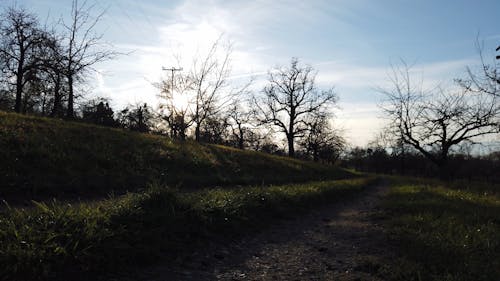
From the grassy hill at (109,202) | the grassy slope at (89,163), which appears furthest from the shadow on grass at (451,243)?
the grassy slope at (89,163)

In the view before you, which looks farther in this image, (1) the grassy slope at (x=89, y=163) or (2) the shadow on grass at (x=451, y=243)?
(1) the grassy slope at (x=89, y=163)

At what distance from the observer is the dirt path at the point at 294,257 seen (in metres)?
3.97

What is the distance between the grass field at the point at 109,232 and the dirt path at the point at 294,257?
331mm

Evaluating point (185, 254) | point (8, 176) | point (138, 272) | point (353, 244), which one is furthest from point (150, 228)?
point (8, 176)

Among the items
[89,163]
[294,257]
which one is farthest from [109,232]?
[89,163]

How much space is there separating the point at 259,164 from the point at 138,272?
1578 centimetres

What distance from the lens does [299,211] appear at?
877 centimetres

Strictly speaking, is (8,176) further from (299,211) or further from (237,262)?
(299,211)

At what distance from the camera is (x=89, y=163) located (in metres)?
9.80

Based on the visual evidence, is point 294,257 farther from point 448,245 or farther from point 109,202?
point 109,202

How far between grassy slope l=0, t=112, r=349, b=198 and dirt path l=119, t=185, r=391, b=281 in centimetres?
234

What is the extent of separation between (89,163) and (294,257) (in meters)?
7.42

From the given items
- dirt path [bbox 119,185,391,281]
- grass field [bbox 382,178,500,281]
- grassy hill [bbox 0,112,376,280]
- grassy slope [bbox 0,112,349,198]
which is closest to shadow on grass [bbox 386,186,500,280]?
grass field [bbox 382,178,500,281]

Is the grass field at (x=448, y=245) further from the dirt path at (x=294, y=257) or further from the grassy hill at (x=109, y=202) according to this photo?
the grassy hill at (x=109, y=202)
